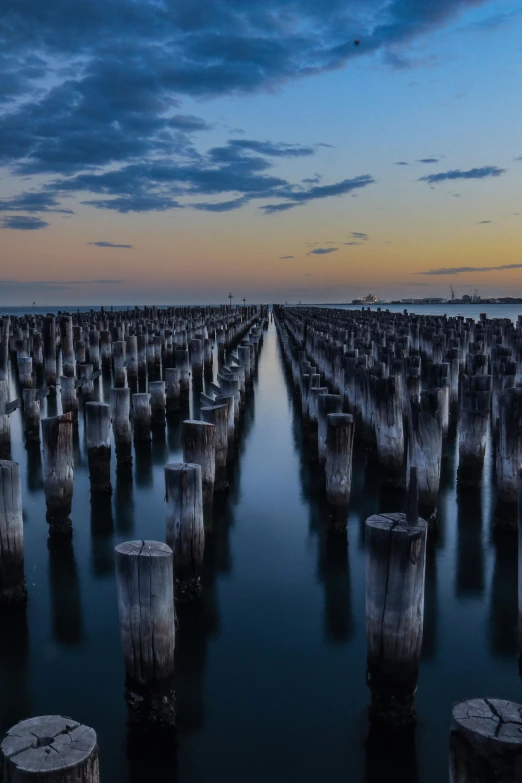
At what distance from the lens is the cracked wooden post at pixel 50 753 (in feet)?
7.89

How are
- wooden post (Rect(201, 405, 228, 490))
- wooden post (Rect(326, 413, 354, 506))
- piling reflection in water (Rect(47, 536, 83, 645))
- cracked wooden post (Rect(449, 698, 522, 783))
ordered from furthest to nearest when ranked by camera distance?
wooden post (Rect(201, 405, 228, 490)), wooden post (Rect(326, 413, 354, 506)), piling reflection in water (Rect(47, 536, 83, 645)), cracked wooden post (Rect(449, 698, 522, 783))

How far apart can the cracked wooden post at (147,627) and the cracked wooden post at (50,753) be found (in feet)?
4.03

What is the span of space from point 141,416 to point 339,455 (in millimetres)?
5725

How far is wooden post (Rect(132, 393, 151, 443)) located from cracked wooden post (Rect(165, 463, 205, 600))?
620 centimetres

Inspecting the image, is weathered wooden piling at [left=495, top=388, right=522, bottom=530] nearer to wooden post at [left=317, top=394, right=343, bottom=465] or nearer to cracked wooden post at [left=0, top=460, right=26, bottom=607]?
wooden post at [left=317, top=394, right=343, bottom=465]

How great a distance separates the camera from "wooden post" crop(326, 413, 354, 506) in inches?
268

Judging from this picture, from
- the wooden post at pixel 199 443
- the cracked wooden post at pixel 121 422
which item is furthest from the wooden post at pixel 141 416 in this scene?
the wooden post at pixel 199 443

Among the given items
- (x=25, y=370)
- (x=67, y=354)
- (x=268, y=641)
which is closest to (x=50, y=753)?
(x=268, y=641)

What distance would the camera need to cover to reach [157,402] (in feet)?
44.5

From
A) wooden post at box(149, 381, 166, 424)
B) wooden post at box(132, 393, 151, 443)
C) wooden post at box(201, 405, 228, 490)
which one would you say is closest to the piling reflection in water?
wooden post at box(201, 405, 228, 490)

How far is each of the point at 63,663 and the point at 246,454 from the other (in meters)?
7.15

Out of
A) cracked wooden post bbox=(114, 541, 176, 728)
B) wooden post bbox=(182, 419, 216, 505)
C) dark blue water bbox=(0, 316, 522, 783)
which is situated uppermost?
wooden post bbox=(182, 419, 216, 505)

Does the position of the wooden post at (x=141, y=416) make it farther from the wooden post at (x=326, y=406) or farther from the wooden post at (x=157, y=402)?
the wooden post at (x=326, y=406)

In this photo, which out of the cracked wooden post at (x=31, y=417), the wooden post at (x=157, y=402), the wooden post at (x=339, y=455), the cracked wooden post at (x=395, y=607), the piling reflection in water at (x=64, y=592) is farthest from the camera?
the wooden post at (x=157, y=402)
